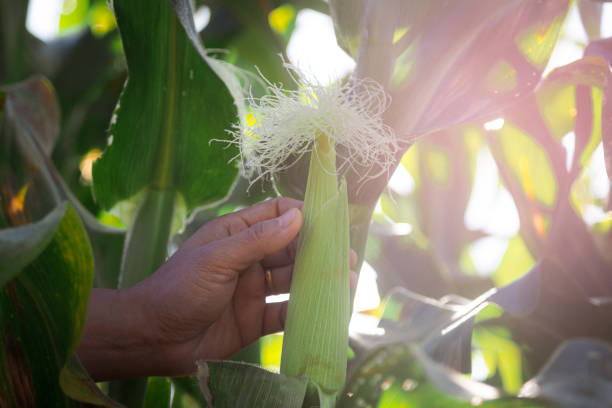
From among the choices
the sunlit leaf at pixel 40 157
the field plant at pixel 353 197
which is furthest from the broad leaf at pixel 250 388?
the sunlit leaf at pixel 40 157

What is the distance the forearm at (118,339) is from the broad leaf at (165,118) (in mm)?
249

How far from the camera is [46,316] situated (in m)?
0.61

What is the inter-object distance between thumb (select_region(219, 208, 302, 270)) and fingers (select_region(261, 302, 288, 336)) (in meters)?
0.20

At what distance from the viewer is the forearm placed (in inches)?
27.9

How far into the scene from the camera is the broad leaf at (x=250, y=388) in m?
0.50

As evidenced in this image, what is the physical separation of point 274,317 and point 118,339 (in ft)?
0.82

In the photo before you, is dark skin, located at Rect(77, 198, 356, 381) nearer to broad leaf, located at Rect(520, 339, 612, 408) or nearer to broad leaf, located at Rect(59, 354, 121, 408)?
broad leaf, located at Rect(59, 354, 121, 408)

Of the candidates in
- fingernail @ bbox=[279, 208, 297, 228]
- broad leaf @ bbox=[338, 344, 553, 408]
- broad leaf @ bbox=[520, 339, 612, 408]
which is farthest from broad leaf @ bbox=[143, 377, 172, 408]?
broad leaf @ bbox=[520, 339, 612, 408]

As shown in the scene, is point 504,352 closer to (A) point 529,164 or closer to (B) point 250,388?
(A) point 529,164

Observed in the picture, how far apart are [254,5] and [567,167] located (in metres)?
0.72

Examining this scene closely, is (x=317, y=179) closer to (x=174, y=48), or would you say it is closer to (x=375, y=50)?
(x=375, y=50)

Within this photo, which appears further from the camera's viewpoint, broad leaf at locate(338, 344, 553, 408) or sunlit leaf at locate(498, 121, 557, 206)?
sunlit leaf at locate(498, 121, 557, 206)

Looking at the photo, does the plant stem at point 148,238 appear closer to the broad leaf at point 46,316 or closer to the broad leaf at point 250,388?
the broad leaf at point 46,316

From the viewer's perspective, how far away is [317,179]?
1.96 feet
